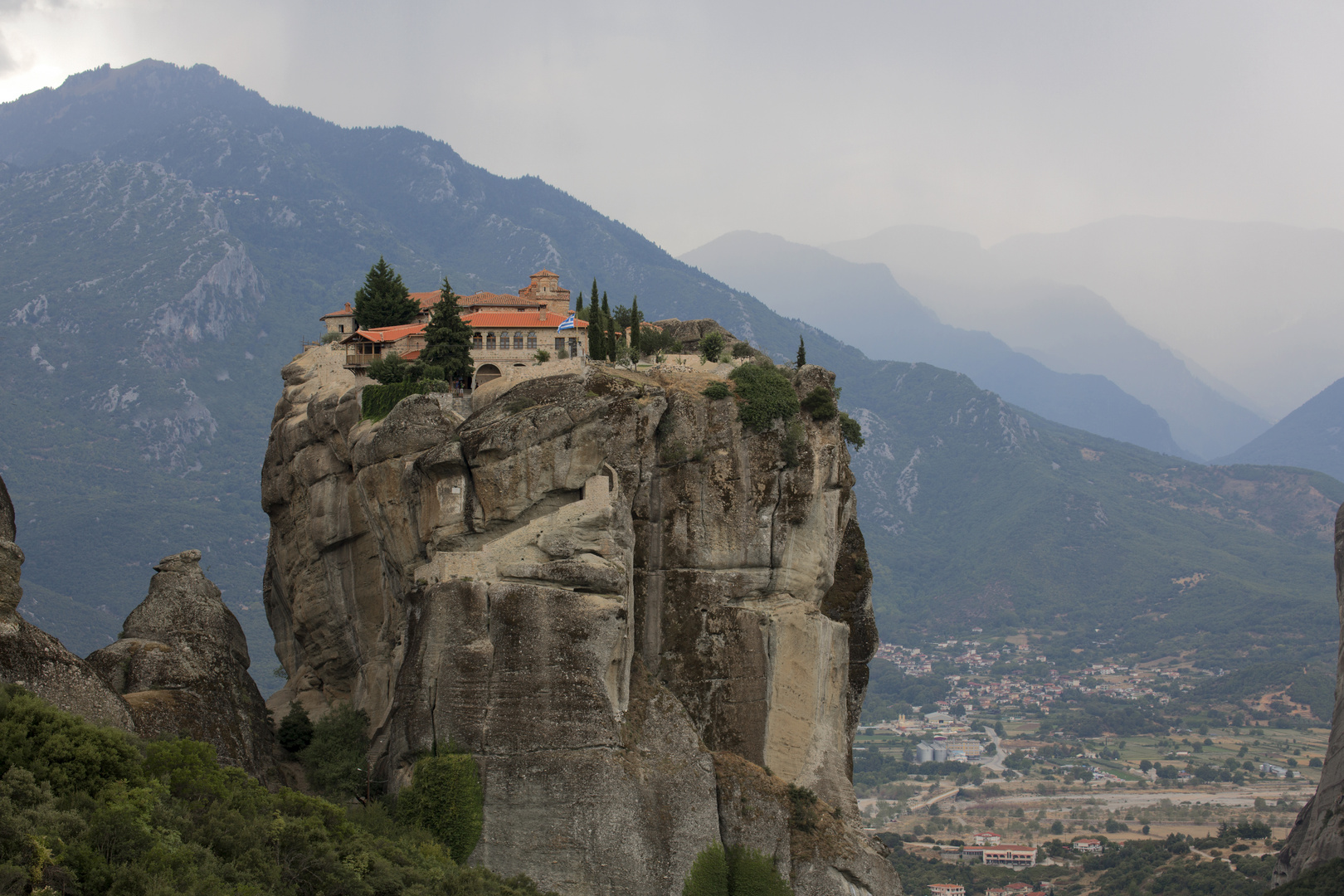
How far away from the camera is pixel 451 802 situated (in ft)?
184

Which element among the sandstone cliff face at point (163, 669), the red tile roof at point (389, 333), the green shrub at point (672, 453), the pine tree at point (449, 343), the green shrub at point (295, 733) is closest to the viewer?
the sandstone cliff face at point (163, 669)

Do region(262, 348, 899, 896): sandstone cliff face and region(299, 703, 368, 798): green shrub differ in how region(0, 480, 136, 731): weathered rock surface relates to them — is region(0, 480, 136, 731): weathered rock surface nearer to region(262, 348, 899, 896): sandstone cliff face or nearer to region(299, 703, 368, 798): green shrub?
region(299, 703, 368, 798): green shrub

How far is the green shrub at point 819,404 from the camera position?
6856cm

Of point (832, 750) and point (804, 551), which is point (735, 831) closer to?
point (832, 750)

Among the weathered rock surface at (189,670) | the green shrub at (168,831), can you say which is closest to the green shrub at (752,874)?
the green shrub at (168,831)

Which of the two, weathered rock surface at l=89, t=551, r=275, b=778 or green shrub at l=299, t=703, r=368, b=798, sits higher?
weathered rock surface at l=89, t=551, r=275, b=778

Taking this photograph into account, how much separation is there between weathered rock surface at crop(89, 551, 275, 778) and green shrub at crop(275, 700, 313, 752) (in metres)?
1.92

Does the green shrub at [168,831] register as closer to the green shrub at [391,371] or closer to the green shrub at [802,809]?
the green shrub at [802,809]

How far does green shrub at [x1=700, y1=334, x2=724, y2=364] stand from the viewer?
7662 cm

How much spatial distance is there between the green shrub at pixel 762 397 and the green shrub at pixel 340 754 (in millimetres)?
23448

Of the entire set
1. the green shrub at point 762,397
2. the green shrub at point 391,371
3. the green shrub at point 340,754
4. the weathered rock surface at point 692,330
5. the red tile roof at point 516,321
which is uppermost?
the weathered rock surface at point 692,330

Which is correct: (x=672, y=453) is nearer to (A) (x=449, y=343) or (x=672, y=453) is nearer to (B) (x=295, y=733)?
(A) (x=449, y=343)

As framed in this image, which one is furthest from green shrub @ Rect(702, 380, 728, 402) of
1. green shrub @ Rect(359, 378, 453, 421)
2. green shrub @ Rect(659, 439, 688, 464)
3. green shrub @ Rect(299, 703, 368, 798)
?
green shrub @ Rect(299, 703, 368, 798)

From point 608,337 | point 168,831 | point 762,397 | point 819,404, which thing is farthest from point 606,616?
point 608,337
